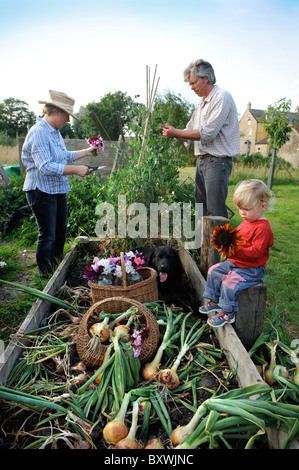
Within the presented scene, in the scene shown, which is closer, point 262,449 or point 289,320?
point 262,449

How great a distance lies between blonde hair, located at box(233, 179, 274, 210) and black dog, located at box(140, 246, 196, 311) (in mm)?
1069

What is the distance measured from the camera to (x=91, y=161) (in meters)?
8.41

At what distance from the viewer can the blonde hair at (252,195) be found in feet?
7.25

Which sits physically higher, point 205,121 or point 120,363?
point 205,121

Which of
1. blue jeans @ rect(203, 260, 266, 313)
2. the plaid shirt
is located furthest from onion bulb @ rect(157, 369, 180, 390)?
the plaid shirt

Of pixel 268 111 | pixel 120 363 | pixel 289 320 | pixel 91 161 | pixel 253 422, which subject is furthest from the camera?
pixel 268 111

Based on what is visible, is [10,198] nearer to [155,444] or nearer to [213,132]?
[213,132]

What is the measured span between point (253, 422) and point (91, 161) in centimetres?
784

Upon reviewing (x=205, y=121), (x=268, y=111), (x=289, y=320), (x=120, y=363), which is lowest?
(x=289, y=320)

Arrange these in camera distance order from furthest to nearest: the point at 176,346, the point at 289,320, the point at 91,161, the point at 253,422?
the point at 91,161
the point at 289,320
the point at 176,346
the point at 253,422

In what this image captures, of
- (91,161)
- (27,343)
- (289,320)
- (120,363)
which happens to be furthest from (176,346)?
(91,161)

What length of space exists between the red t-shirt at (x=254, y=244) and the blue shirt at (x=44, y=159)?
1967 mm

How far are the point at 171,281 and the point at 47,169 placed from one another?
1683 mm
